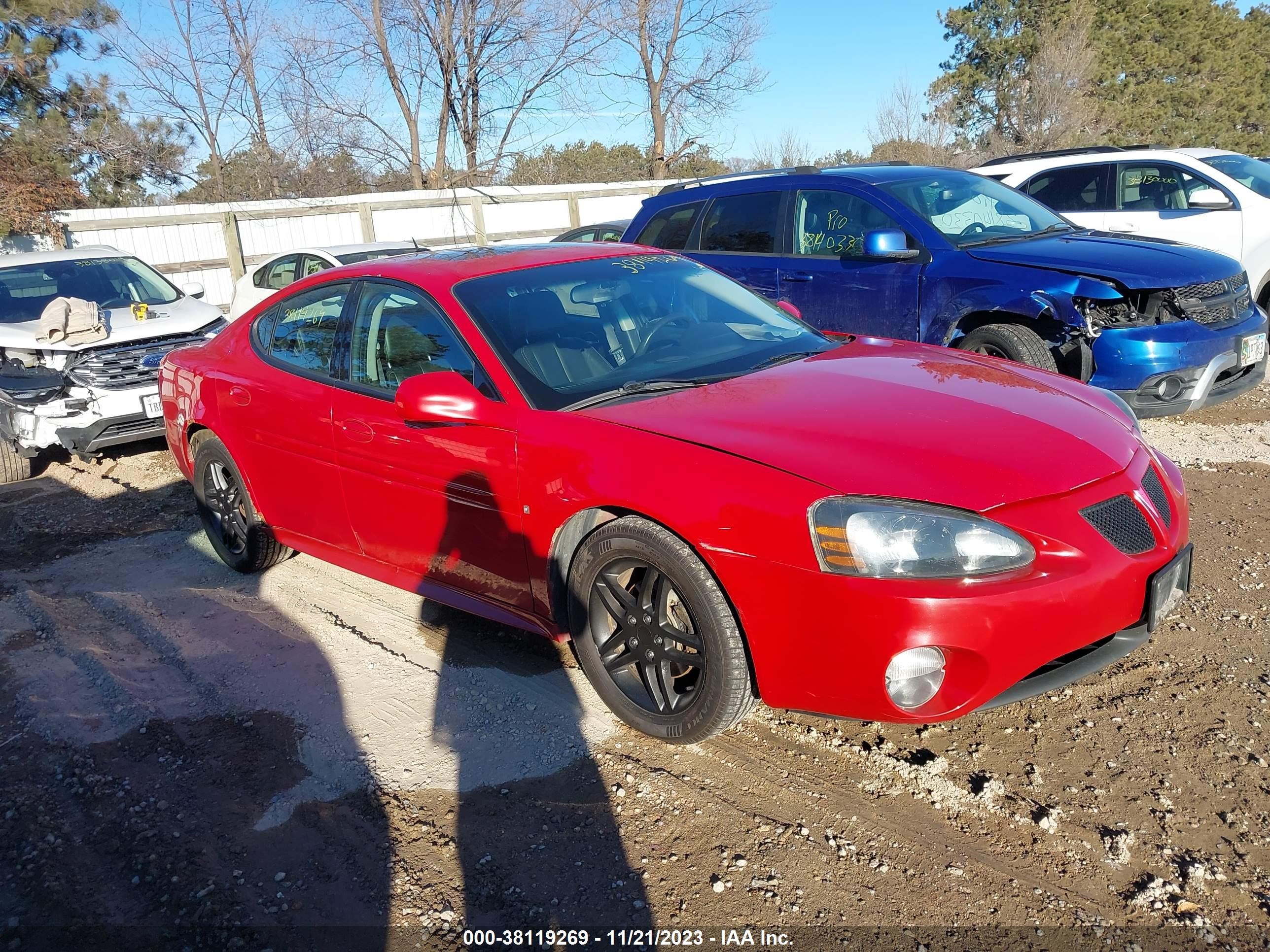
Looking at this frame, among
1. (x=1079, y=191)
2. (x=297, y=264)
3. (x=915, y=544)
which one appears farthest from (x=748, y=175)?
(x=297, y=264)

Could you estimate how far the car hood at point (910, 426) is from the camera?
2.80m

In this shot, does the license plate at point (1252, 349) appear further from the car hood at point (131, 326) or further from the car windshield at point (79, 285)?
the car windshield at point (79, 285)

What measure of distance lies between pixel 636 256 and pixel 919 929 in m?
3.07

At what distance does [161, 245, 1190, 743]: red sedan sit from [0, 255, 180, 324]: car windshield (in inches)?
197

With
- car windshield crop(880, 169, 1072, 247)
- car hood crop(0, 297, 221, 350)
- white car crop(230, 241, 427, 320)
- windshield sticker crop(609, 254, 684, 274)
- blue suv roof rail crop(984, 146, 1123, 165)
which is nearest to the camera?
windshield sticker crop(609, 254, 684, 274)

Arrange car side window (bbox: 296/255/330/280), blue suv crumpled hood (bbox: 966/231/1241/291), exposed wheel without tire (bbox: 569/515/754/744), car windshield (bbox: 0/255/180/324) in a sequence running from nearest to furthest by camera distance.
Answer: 1. exposed wheel without tire (bbox: 569/515/754/744)
2. blue suv crumpled hood (bbox: 966/231/1241/291)
3. car windshield (bbox: 0/255/180/324)
4. car side window (bbox: 296/255/330/280)

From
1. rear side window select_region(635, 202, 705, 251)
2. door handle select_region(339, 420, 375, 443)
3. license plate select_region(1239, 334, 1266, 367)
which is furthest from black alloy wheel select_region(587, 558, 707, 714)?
rear side window select_region(635, 202, 705, 251)

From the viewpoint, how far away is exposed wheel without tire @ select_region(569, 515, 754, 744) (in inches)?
116

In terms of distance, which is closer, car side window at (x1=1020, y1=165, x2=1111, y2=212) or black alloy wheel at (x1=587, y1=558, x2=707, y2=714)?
black alloy wheel at (x1=587, y1=558, x2=707, y2=714)

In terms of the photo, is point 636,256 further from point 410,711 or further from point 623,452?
point 410,711

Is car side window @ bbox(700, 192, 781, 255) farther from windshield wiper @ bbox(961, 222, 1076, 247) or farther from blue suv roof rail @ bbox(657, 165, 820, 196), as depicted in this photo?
windshield wiper @ bbox(961, 222, 1076, 247)

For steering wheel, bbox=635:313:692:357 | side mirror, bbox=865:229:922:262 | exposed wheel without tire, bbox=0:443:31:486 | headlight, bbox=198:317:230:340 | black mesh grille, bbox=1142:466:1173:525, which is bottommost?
exposed wheel without tire, bbox=0:443:31:486

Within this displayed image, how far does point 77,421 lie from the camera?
7387 mm

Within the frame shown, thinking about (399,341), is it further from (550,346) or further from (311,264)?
(311,264)
